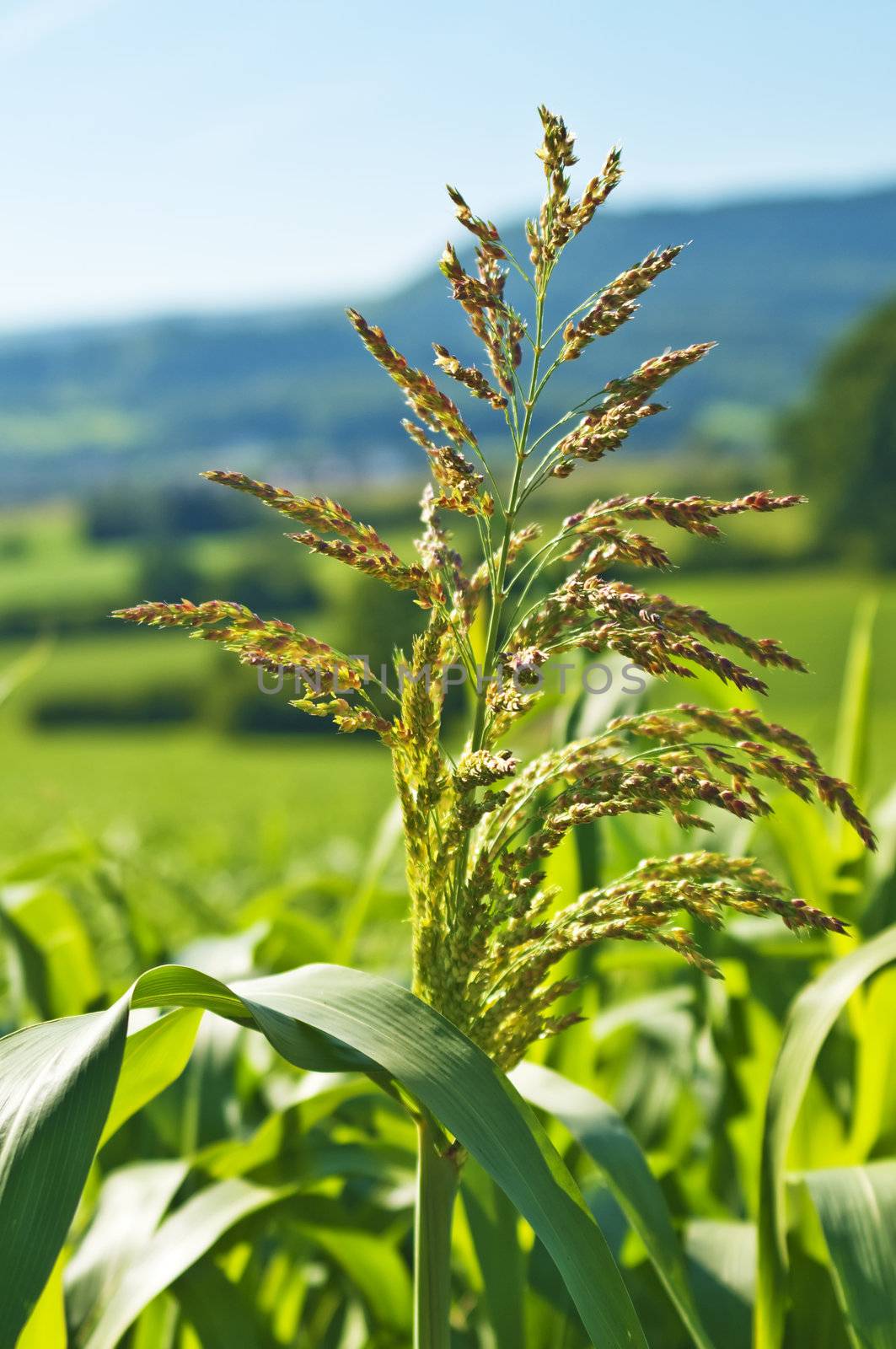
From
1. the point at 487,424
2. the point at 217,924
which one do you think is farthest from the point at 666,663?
the point at 487,424

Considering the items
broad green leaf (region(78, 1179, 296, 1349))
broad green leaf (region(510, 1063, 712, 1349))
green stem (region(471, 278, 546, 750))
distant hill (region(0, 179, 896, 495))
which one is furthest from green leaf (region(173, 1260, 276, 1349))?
distant hill (region(0, 179, 896, 495))

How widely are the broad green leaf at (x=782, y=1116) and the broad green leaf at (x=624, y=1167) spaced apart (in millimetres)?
72

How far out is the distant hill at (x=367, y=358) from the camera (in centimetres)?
10894

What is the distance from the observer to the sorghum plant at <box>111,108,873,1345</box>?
2.23ft

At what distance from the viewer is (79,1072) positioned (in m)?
0.66

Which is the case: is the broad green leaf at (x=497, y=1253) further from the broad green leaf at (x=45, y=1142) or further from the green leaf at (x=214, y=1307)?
the broad green leaf at (x=45, y=1142)

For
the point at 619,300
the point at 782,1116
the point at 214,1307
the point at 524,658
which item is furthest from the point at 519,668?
the point at 214,1307

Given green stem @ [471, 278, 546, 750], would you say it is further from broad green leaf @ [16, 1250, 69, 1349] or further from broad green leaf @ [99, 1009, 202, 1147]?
broad green leaf @ [16, 1250, 69, 1349]

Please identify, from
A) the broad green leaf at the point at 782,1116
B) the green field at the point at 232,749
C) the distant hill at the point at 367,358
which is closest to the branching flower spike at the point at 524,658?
the green field at the point at 232,749

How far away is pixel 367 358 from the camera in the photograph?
316ft

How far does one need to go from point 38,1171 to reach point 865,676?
1.57 metres

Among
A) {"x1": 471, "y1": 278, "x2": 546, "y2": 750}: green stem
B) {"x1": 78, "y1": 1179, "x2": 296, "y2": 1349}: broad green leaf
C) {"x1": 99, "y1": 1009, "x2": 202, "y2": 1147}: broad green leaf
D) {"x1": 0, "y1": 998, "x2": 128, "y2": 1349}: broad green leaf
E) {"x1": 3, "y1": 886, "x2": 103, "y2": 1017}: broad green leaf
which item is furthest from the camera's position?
{"x1": 3, "y1": 886, "x2": 103, "y2": 1017}: broad green leaf

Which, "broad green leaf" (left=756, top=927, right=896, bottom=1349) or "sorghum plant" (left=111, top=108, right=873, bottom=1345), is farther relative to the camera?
"broad green leaf" (left=756, top=927, right=896, bottom=1349)

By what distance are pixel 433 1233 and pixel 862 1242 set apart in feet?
1.64
